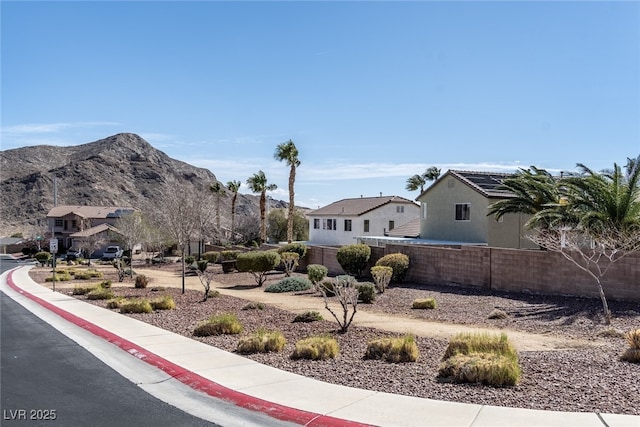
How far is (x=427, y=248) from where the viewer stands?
2812cm

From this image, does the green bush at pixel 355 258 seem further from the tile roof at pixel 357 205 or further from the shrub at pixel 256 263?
the tile roof at pixel 357 205

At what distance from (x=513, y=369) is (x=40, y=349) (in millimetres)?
10354

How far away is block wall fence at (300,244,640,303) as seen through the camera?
1846 cm

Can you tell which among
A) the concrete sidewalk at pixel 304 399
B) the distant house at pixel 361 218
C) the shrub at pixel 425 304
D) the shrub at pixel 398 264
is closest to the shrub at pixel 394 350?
the concrete sidewalk at pixel 304 399

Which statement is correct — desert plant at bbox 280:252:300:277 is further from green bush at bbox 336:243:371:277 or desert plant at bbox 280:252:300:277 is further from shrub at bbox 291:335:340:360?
shrub at bbox 291:335:340:360

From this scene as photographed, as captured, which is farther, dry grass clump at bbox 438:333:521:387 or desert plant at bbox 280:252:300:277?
desert plant at bbox 280:252:300:277

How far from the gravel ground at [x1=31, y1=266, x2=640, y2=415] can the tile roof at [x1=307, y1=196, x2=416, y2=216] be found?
114ft

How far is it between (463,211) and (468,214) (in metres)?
0.61

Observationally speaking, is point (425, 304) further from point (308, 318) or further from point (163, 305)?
point (163, 305)

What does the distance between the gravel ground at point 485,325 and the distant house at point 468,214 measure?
46.6ft

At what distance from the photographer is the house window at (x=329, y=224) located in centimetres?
6180

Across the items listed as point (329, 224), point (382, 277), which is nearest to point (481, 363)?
point (382, 277)

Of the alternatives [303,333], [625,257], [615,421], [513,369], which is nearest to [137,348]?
[303,333]

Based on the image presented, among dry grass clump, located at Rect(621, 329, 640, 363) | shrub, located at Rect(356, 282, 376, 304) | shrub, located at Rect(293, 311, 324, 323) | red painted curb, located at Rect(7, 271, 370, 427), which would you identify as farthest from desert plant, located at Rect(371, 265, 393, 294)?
dry grass clump, located at Rect(621, 329, 640, 363)
